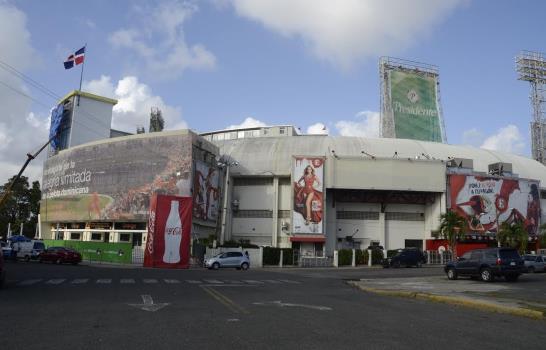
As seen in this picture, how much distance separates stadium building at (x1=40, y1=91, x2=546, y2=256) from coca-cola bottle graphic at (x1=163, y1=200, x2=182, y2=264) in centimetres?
1139

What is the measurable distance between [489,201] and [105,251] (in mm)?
46770

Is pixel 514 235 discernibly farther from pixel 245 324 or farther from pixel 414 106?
pixel 245 324

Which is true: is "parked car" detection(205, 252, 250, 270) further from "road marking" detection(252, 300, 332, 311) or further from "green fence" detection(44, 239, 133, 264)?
"road marking" detection(252, 300, 332, 311)

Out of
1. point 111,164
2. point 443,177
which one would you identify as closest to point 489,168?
point 443,177

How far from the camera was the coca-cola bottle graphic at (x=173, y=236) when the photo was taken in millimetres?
40594

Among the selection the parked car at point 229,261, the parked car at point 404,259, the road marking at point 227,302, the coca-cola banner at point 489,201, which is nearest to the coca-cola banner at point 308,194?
the parked car at point 404,259

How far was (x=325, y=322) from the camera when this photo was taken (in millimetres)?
10273

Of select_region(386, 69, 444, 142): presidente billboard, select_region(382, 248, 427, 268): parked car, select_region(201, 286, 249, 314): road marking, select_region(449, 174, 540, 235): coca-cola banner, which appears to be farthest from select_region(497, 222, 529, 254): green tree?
select_region(201, 286, 249, 314): road marking

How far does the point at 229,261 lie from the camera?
40406 millimetres

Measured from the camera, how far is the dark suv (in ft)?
82.8

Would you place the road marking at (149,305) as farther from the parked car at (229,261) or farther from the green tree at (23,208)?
the green tree at (23,208)

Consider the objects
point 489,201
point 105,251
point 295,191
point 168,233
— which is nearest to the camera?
point 168,233

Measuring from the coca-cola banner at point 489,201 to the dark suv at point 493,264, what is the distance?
3641cm

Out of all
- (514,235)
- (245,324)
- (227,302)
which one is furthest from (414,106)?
(245,324)
